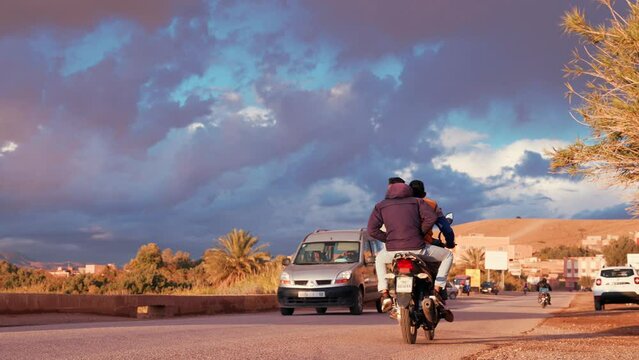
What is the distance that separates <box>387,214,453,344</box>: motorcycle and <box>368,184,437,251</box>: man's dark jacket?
0.23 m

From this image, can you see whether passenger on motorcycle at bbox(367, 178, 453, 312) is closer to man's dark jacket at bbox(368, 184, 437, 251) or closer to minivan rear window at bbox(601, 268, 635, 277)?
man's dark jacket at bbox(368, 184, 437, 251)

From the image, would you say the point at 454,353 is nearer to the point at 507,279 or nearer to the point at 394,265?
the point at 394,265

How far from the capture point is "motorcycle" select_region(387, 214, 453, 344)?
32.6ft

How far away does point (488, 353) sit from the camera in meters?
9.26

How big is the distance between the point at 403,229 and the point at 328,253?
38.1 ft

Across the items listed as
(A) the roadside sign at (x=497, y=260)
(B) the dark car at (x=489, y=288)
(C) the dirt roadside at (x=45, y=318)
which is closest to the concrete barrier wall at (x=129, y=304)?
(C) the dirt roadside at (x=45, y=318)

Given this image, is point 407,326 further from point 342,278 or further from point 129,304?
point 129,304

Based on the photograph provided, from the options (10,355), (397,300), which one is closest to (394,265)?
(397,300)

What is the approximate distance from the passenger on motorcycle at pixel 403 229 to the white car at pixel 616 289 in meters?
22.0

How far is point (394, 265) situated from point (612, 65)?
20.4ft

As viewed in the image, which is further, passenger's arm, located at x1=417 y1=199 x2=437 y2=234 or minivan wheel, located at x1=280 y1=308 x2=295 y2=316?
minivan wheel, located at x1=280 y1=308 x2=295 y2=316

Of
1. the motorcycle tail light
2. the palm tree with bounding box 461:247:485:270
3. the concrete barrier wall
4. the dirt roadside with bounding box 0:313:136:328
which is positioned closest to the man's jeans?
the motorcycle tail light

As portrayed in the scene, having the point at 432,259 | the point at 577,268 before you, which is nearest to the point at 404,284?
the point at 432,259

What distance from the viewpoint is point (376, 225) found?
10.5 meters
